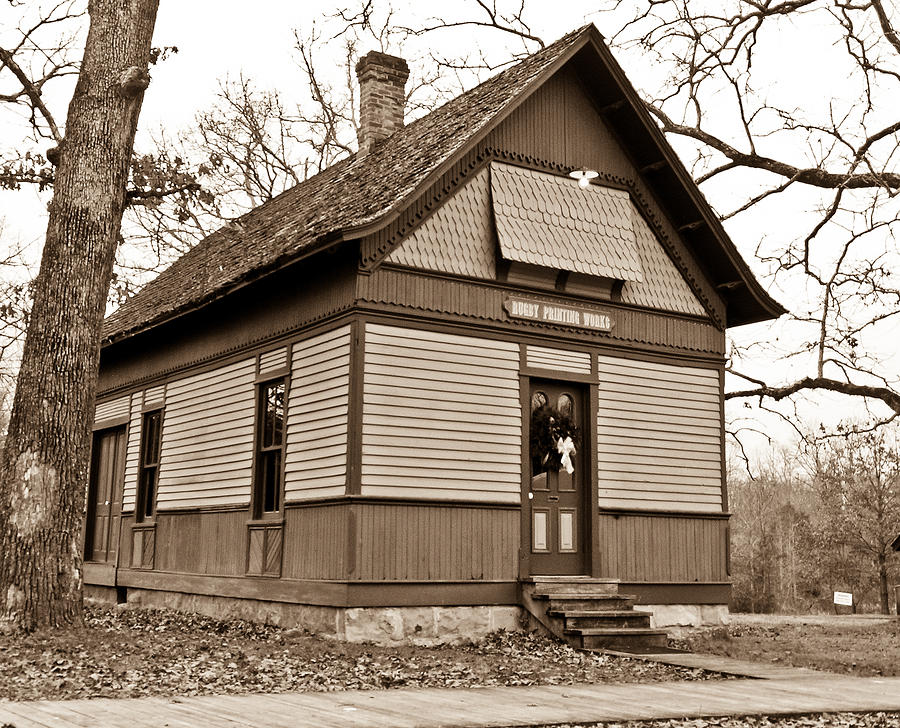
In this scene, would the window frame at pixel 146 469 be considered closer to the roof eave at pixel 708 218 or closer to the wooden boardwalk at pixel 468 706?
the roof eave at pixel 708 218

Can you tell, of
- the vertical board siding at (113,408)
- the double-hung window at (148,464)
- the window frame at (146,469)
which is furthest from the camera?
the vertical board siding at (113,408)

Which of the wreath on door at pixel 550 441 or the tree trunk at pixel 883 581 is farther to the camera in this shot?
the tree trunk at pixel 883 581

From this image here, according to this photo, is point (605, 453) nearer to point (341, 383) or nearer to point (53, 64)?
point (341, 383)

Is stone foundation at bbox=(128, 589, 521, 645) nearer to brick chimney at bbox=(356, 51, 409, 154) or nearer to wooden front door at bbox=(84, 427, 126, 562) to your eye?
wooden front door at bbox=(84, 427, 126, 562)

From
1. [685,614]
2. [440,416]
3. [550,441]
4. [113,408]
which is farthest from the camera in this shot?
[113,408]

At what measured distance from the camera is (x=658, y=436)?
16078 mm

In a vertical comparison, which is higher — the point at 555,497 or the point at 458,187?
the point at 458,187

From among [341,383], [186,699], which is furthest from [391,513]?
[186,699]

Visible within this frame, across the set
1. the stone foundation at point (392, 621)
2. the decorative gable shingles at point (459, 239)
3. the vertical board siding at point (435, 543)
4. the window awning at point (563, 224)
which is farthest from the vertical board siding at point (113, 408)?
the window awning at point (563, 224)

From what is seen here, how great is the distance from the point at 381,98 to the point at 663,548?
9168 millimetres

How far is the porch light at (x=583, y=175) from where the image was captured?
619 inches

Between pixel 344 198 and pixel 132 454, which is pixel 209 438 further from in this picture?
pixel 344 198

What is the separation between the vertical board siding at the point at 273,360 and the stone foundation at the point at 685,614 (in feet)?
19.8

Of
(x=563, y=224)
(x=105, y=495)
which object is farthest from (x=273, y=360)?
(x=105, y=495)
